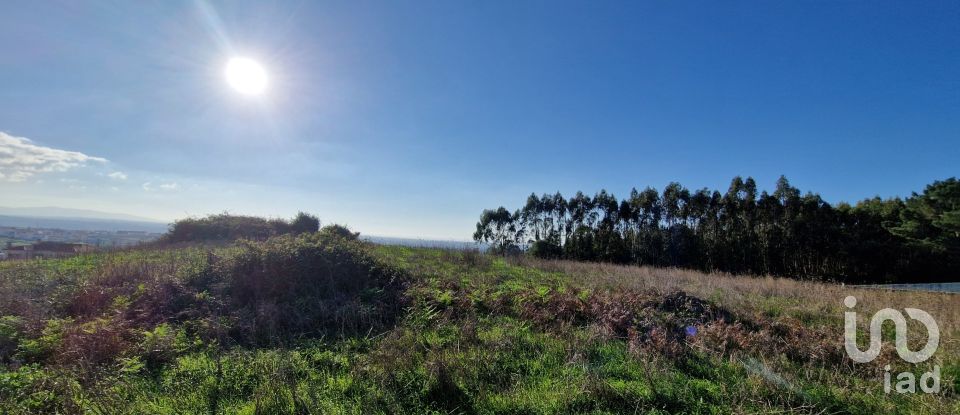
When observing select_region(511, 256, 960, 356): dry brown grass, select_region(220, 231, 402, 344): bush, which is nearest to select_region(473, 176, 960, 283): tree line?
select_region(511, 256, 960, 356): dry brown grass

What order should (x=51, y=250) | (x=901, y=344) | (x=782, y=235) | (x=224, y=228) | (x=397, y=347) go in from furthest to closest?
(x=782, y=235)
(x=224, y=228)
(x=51, y=250)
(x=901, y=344)
(x=397, y=347)

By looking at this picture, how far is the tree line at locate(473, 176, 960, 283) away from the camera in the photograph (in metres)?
27.2

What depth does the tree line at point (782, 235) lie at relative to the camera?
27250mm

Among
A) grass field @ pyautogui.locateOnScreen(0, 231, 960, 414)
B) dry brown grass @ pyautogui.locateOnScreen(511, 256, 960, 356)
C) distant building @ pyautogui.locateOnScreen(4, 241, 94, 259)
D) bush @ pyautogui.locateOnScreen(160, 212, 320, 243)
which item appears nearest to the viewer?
grass field @ pyautogui.locateOnScreen(0, 231, 960, 414)

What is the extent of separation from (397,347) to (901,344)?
27.2 ft

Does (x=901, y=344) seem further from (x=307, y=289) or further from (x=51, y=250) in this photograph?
(x=51, y=250)

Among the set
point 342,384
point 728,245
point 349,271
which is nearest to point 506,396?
point 342,384

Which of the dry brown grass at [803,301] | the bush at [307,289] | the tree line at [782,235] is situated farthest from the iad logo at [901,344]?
the tree line at [782,235]

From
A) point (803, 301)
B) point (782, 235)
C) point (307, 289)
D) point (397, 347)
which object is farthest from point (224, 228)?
point (782, 235)

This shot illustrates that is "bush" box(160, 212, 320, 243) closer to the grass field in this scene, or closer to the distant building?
the distant building

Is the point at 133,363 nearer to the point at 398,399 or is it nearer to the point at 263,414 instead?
the point at 263,414

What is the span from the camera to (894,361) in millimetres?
5148

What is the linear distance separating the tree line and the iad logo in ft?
61.6

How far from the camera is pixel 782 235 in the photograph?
3136cm
